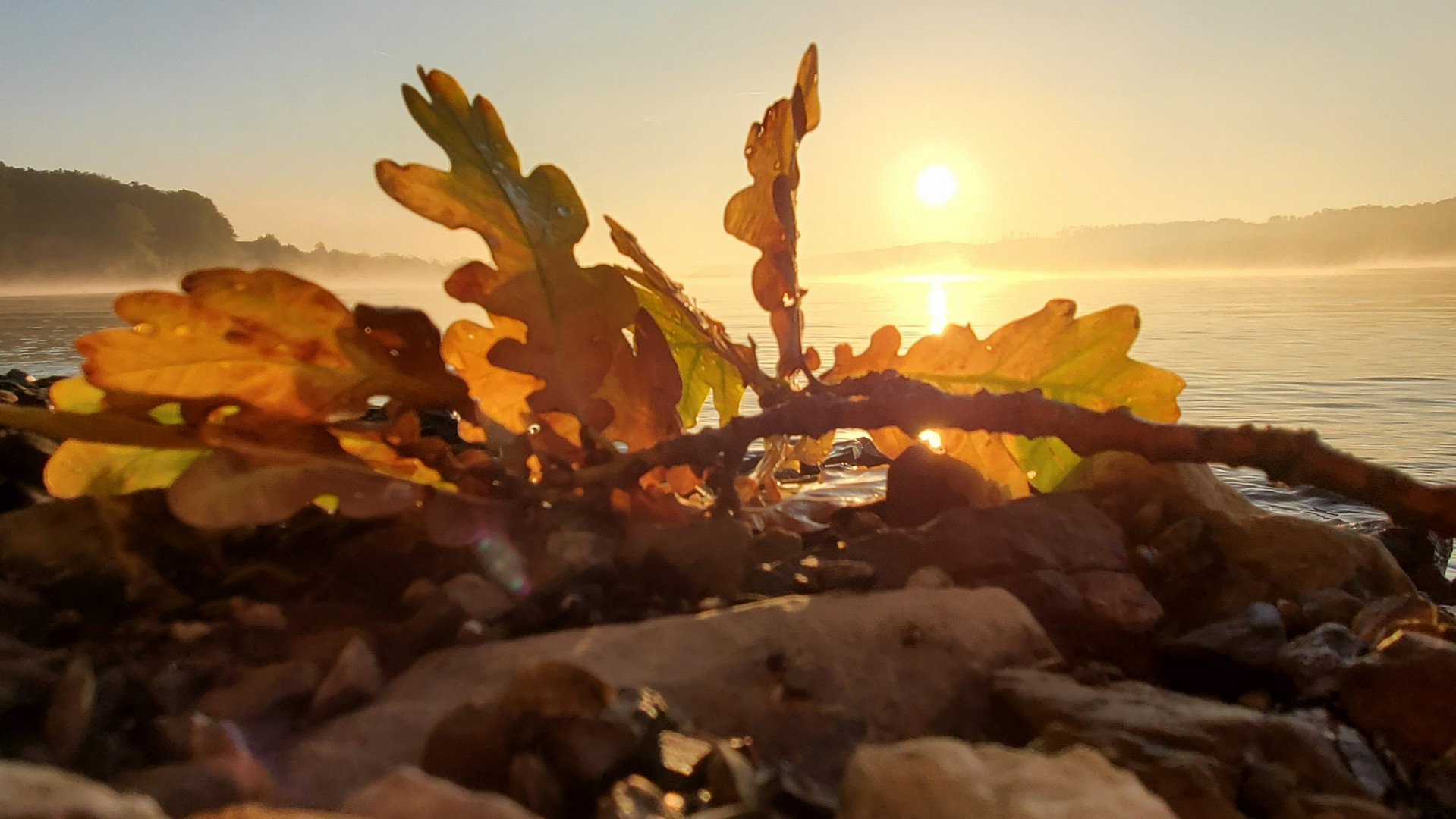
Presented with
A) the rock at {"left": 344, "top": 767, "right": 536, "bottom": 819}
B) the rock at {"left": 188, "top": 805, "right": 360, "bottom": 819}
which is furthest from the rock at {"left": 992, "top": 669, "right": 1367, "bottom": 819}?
the rock at {"left": 188, "top": 805, "right": 360, "bottom": 819}

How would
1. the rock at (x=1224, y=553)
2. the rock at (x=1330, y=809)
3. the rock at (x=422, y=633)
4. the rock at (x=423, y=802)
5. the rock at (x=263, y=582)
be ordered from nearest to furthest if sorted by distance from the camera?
the rock at (x=423, y=802), the rock at (x=1330, y=809), the rock at (x=422, y=633), the rock at (x=263, y=582), the rock at (x=1224, y=553)

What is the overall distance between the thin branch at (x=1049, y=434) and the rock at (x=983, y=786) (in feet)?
1.90

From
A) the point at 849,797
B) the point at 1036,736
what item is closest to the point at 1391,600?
the point at 1036,736

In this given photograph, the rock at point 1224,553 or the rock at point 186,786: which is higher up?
the rock at point 186,786

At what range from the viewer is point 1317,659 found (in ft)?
3.33

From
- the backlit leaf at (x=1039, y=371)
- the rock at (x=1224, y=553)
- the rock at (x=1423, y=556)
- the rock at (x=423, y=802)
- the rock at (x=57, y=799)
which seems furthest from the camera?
the rock at (x=1423, y=556)

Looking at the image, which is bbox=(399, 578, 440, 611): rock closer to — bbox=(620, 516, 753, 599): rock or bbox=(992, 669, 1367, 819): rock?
bbox=(620, 516, 753, 599): rock

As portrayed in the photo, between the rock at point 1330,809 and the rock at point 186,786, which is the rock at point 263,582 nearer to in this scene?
the rock at point 186,786

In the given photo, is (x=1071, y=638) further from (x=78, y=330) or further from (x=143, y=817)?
(x=78, y=330)

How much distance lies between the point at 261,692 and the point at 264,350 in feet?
1.62

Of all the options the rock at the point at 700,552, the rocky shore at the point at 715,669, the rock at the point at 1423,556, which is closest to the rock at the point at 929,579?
the rocky shore at the point at 715,669

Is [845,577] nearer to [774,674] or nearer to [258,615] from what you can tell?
[774,674]

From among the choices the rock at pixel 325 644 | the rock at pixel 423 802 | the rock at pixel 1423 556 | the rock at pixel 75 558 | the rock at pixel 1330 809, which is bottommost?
the rock at pixel 1423 556

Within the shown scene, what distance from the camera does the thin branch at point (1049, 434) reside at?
103 centimetres
